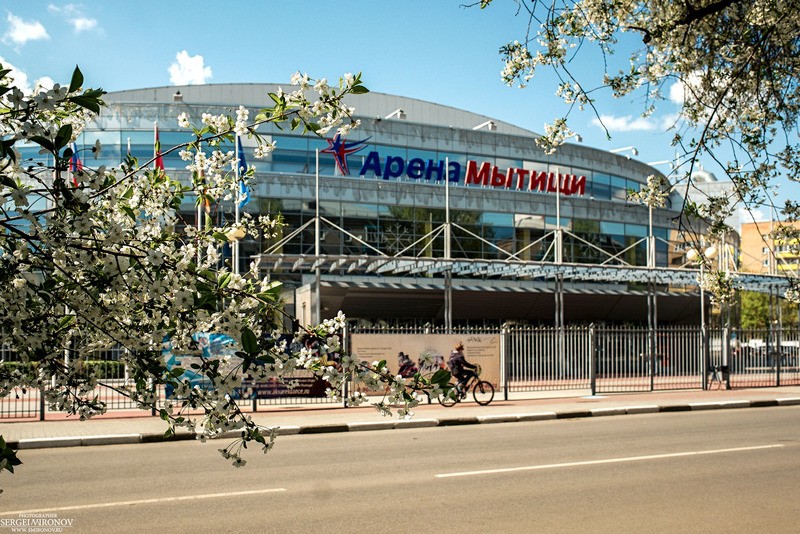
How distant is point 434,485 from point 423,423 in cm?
772

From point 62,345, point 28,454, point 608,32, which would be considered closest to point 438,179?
point 28,454

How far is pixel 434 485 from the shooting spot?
9812 mm

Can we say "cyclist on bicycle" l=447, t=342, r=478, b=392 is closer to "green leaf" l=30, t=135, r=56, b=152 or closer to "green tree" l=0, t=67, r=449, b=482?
"green tree" l=0, t=67, r=449, b=482

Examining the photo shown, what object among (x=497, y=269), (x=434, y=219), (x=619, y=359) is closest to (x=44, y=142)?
(x=619, y=359)

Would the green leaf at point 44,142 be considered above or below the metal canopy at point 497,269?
below

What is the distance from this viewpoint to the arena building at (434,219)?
35969mm

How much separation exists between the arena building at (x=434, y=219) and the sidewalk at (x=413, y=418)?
956cm

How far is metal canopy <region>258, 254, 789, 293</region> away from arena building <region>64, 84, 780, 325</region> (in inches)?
4.4

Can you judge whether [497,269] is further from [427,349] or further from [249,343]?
[249,343]

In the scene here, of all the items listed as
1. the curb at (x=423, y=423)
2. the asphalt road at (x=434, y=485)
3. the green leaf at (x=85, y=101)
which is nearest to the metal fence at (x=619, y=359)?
the curb at (x=423, y=423)

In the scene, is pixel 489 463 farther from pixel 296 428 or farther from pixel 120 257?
pixel 120 257

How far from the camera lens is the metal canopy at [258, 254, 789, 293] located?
31.4 metres

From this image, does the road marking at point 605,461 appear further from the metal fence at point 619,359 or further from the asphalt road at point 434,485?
the metal fence at point 619,359

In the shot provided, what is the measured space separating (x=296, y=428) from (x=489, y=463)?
5.86 meters
